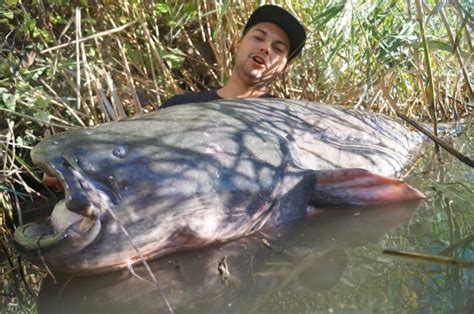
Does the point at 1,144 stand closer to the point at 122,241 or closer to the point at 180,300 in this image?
the point at 122,241

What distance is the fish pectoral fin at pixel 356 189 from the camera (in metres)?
2.06

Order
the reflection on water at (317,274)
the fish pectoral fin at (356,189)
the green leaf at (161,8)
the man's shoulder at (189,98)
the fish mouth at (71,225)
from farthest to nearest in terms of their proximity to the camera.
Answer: the green leaf at (161,8)
the man's shoulder at (189,98)
the fish pectoral fin at (356,189)
the fish mouth at (71,225)
the reflection on water at (317,274)

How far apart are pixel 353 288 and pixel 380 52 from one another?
1.98 m

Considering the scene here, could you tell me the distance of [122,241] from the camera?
158 centimetres

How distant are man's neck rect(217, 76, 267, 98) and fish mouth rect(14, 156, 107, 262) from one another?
5.90 ft

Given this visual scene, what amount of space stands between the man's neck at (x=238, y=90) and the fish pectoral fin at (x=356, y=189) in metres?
1.35

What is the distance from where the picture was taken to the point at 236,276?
59.9 inches

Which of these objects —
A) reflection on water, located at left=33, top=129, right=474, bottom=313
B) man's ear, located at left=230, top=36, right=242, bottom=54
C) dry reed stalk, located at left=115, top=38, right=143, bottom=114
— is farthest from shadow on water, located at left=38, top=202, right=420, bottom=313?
man's ear, located at left=230, top=36, right=242, bottom=54

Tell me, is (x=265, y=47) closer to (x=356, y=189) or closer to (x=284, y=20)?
(x=284, y=20)

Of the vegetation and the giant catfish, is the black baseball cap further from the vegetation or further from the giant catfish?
the giant catfish

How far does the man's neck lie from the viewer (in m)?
3.32

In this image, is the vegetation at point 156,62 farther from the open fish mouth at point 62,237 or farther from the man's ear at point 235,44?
the open fish mouth at point 62,237

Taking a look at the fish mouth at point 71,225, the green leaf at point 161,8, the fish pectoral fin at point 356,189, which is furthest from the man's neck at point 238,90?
the fish mouth at point 71,225

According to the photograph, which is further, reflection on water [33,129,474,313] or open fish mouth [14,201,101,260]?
open fish mouth [14,201,101,260]
